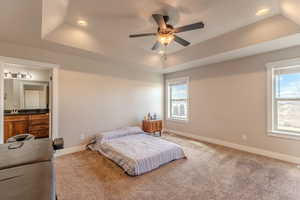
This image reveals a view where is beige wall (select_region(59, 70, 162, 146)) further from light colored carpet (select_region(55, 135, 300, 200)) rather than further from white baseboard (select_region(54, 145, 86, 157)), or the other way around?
light colored carpet (select_region(55, 135, 300, 200))

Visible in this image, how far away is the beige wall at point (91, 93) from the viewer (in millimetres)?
3231

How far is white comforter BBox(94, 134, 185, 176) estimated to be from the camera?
239 cm

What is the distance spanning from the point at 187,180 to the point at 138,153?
0.95 metres

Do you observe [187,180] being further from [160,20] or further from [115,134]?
[160,20]

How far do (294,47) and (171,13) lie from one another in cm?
261

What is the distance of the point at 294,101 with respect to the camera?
9.48 ft

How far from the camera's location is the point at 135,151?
2717 mm

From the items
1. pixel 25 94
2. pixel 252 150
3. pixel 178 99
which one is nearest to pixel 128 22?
pixel 178 99

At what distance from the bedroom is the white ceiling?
19mm

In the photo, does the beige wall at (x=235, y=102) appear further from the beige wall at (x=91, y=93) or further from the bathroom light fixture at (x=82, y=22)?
the bathroom light fixture at (x=82, y=22)

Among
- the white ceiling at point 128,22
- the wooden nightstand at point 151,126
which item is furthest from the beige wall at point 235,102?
the wooden nightstand at point 151,126

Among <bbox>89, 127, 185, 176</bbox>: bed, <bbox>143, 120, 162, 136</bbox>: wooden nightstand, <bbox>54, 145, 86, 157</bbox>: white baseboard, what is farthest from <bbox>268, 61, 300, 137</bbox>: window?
<bbox>54, 145, 86, 157</bbox>: white baseboard

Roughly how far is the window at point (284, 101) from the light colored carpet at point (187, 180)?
74 cm

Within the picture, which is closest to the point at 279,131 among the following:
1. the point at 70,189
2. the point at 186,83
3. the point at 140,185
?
the point at 186,83
